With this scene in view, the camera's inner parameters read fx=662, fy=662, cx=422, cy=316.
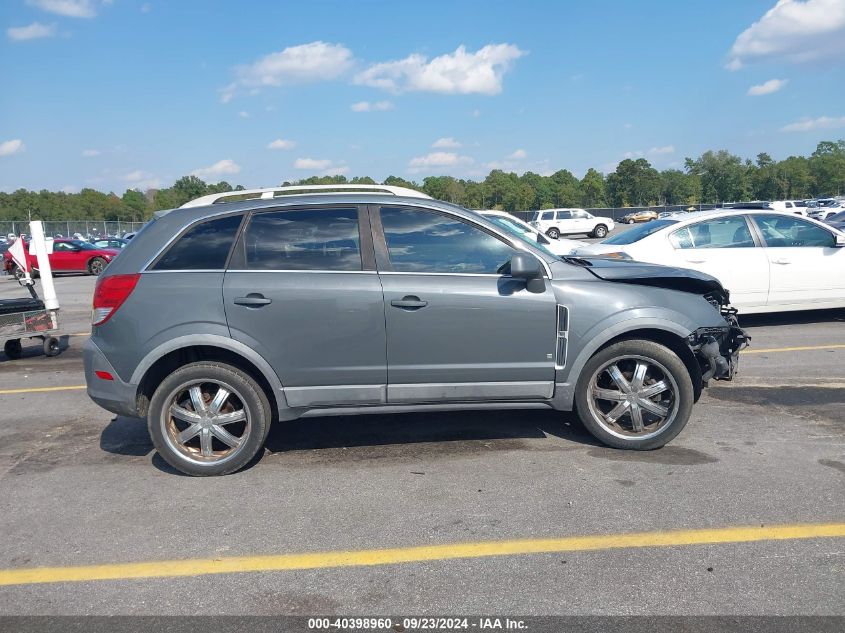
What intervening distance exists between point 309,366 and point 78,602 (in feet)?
6.28

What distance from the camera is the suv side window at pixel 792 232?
882cm

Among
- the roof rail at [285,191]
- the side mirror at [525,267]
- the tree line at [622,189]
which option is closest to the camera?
the side mirror at [525,267]

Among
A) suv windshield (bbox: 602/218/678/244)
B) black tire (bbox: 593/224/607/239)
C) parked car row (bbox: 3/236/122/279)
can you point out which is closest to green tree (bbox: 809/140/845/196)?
black tire (bbox: 593/224/607/239)

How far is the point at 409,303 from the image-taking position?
447cm

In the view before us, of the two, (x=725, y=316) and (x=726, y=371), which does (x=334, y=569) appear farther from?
(x=725, y=316)

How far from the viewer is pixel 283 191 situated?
508 cm

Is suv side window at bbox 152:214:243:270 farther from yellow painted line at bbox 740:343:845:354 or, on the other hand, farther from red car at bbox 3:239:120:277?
red car at bbox 3:239:120:277

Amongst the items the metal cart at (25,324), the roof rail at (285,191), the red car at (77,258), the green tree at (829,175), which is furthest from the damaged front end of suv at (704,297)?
the green tree at (829,175)

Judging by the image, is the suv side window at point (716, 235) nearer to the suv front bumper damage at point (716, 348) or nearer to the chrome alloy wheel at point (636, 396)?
the suv front bumper damage at point (716, 348)

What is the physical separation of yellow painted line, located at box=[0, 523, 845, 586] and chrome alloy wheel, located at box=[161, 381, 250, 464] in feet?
3.73

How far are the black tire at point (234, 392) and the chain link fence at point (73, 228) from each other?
43.7 metres

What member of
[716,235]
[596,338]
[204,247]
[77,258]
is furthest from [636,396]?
[77,258]

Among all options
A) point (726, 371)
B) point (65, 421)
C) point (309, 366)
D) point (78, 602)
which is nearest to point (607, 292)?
point (726, 371)

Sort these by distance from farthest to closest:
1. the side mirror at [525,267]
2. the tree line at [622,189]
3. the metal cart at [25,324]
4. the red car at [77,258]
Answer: the tree line at [622,189] < the red car at [77,258] < the metal cart at [25,324] < the side mirror at [525,267]
